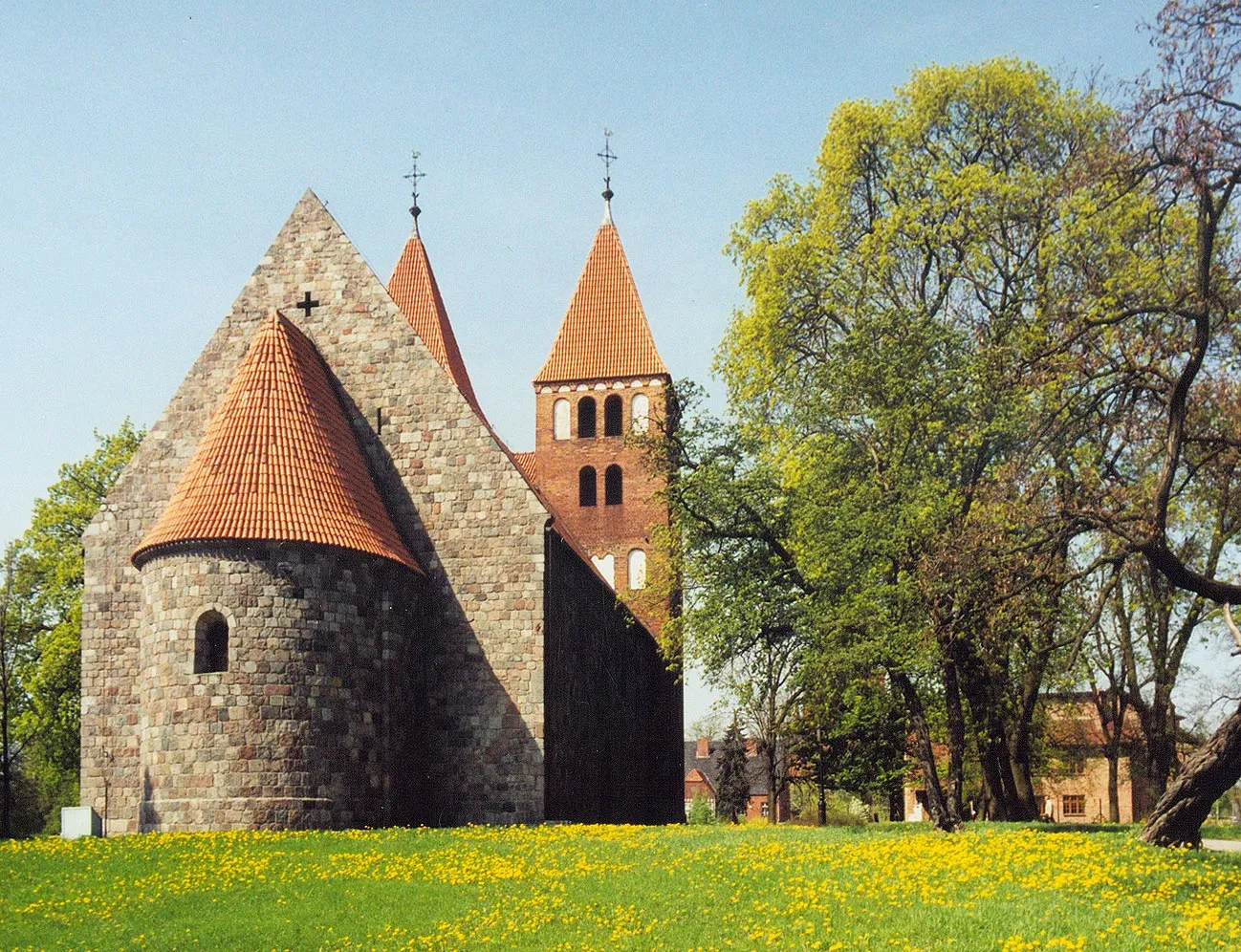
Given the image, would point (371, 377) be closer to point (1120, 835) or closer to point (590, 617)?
point (590, 617)

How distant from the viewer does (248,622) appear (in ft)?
72.0

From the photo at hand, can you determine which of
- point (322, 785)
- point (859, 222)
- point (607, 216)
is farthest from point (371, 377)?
point (607, 216)

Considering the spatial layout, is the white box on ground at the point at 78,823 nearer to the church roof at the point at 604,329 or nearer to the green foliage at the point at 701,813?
the church roof at the point at 604,329

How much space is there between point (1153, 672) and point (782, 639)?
31.6ft

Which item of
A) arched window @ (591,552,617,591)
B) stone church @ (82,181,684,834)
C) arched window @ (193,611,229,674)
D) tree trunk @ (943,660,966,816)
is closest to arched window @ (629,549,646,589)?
arched window @ (591,552,617,591)

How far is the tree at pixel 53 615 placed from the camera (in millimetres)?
36500

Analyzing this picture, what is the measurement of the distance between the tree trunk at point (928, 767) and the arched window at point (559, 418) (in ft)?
72.1

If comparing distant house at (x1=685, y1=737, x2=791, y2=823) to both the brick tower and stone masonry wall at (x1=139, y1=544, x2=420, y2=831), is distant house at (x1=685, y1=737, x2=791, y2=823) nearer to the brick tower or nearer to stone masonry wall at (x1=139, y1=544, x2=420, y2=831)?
the brick tower

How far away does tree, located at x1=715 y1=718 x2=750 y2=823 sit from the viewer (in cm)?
5472

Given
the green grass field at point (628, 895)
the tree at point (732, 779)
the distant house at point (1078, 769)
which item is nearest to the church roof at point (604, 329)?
the distant house at point (1078, 769)

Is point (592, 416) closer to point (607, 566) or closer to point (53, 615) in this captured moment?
point (607, 566)

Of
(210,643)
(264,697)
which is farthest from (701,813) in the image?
(264,697)

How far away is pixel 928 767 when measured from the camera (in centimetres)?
2225

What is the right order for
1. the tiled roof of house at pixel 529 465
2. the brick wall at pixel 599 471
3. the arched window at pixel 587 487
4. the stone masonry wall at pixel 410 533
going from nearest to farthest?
the stone masonry wall at pixel 410 533, the brick wall at pixel 599 471, the arched window at pixel 587 487, the tiled roof of house at pixel 529 465
